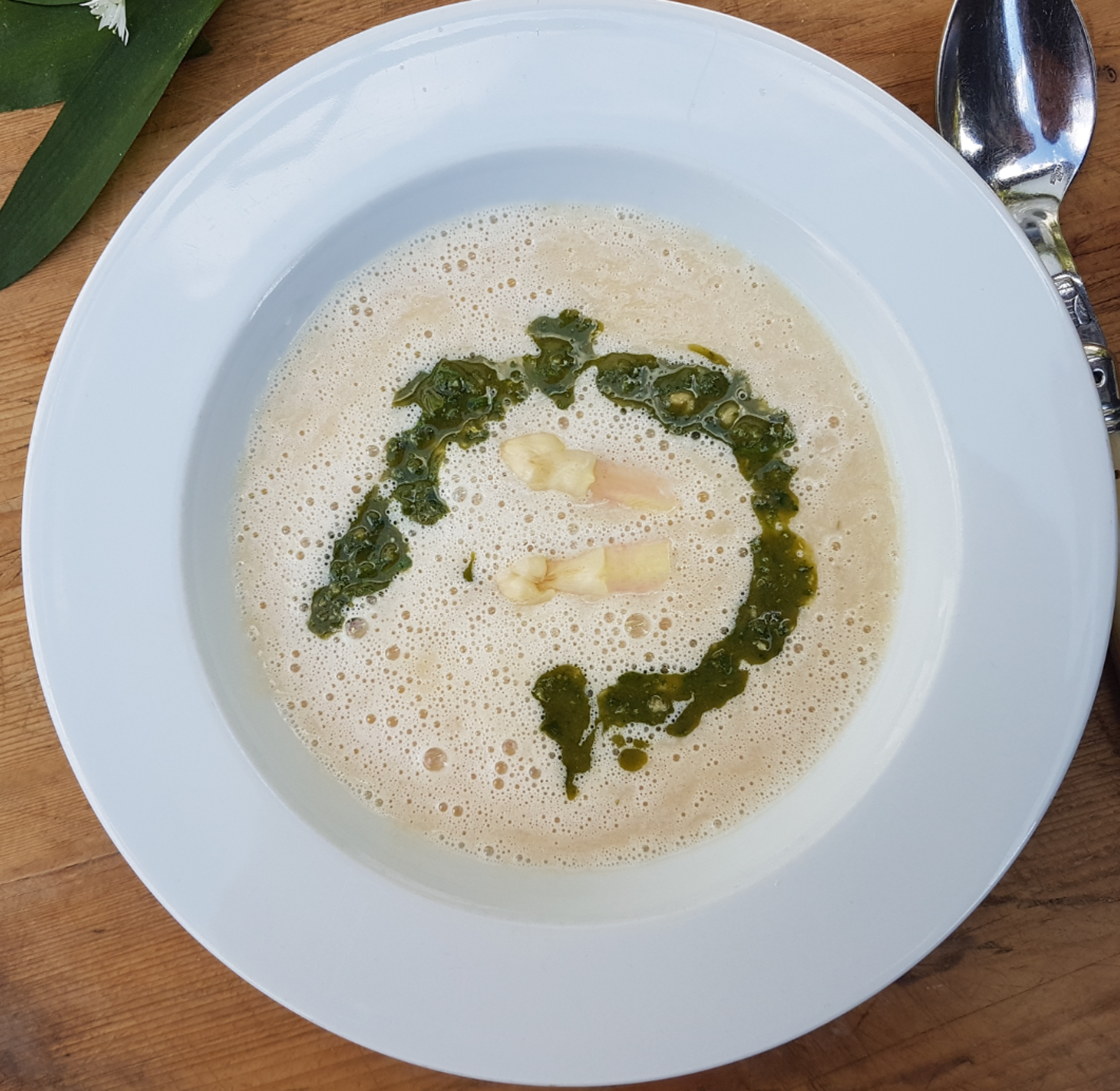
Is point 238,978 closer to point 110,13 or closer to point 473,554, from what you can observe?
point 473,554

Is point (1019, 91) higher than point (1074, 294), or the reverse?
point (1019, 91)

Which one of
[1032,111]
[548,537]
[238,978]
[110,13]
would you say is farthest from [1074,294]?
[238,978]

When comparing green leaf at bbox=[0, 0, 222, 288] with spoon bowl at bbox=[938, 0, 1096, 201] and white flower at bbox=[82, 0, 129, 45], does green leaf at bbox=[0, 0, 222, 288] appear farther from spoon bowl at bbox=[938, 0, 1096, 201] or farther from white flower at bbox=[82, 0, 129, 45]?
spoon bowl at bbox=[938, 0, 1096, 201]

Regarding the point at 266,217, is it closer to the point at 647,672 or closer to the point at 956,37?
the point at 647,672

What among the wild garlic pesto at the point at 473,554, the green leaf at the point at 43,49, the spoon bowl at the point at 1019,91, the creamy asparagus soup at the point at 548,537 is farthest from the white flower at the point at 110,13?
the spoon bowl at the point at 1019,91

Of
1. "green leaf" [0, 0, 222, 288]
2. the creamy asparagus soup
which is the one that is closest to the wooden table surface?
"green leaf" [0, 0, 222, 288]

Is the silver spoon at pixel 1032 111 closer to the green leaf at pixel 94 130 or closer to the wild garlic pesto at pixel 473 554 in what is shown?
the wild garlic pesto at pixel 473 554

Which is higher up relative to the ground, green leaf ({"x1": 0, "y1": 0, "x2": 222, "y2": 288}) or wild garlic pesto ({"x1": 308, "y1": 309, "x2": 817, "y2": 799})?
green leaf ({"x1": 0, "y1": 0, "x2": 222, "y2": 288})
